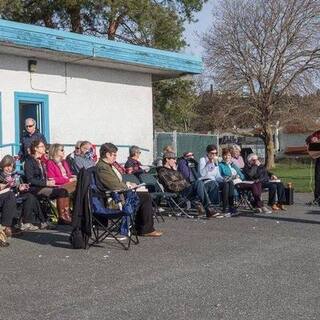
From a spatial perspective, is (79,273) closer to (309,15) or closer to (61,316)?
(61,316)

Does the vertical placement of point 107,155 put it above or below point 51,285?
above

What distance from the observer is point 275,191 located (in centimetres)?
1338

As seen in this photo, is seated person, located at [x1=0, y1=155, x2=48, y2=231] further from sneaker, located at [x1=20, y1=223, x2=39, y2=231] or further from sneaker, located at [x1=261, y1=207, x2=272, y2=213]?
sneaker, located at [x1=261, y1=207, x2=272, y2=213]

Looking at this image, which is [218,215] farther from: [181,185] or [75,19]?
[75,19]

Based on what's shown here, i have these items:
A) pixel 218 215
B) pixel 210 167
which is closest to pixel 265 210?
pixel 218 215

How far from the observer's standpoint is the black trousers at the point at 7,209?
9.23m

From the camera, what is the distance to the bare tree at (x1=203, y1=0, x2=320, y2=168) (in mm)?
38031

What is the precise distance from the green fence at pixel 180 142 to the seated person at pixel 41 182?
25.4 feet

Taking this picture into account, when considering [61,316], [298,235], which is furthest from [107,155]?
[61,316]

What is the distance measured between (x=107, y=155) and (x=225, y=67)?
1180 inches

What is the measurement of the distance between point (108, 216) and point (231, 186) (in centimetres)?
417

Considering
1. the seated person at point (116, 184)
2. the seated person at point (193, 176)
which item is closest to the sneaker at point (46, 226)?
the seated person at point (116, 184)

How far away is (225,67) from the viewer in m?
38.3

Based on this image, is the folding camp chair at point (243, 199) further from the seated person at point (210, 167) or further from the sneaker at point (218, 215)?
the sneaker at point (218, 215)
